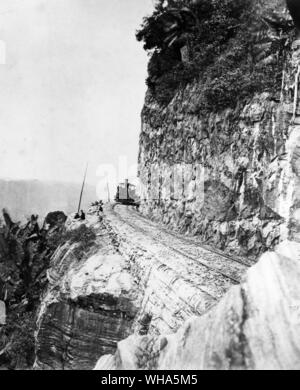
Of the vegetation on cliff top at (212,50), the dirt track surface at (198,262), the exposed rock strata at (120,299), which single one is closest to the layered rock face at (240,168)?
the vegetation on cliff top at (212,50)

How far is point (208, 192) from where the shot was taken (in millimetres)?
15016

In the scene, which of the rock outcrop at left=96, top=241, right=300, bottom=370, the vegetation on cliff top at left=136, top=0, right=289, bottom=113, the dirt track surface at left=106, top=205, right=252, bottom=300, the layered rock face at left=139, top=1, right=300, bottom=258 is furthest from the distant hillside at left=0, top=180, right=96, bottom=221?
the rock outcrop at left=96, top=241, right=300, bottom=370

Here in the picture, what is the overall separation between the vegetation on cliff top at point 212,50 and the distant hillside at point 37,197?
115 meters

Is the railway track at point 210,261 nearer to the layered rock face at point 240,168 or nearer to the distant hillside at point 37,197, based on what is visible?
the layered rock face at point 240,168

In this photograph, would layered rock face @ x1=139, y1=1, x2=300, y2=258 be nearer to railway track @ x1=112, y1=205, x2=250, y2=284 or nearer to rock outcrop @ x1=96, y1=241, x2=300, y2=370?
railway track @ x1=112, y1=205, x2=250, y2=284

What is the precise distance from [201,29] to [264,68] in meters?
6.67

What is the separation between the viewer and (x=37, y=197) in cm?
15525

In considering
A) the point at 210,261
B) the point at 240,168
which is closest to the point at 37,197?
the point at 240,168

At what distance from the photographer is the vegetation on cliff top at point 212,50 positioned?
13.1m

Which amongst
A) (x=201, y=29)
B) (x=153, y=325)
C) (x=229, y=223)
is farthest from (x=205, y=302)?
(x=201, y=29)

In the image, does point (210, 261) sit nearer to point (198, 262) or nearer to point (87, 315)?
point (198, 262)

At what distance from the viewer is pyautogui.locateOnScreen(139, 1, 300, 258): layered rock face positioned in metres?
10.6
